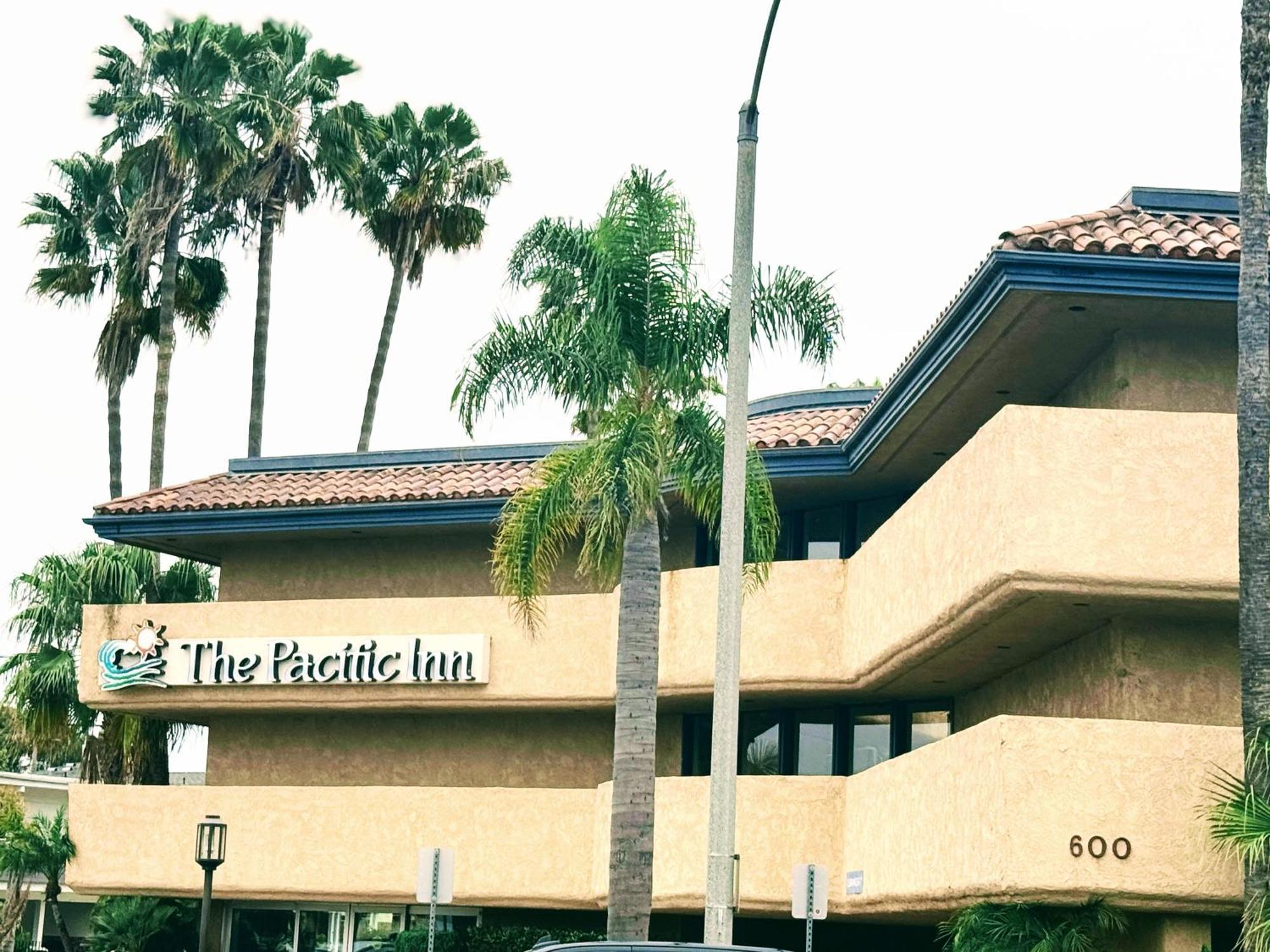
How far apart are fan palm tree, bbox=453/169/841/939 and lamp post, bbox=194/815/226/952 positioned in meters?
9.20

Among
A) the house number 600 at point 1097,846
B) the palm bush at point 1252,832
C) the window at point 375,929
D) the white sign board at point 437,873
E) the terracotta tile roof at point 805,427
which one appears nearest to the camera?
the palm bush at point 1252,832

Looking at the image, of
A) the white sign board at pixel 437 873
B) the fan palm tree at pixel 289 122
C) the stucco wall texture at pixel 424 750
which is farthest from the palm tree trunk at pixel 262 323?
the white sign board at pixel 437 873

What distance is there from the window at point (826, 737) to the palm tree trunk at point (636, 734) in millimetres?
4021

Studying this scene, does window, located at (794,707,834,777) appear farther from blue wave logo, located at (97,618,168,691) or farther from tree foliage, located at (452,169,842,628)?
blue wave logo, located at (97,618,168,691)

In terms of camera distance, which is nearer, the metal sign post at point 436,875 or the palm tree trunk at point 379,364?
the metal sign post at point 436,875

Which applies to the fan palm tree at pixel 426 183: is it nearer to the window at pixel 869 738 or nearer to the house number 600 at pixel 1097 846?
the window at pixel 869 738

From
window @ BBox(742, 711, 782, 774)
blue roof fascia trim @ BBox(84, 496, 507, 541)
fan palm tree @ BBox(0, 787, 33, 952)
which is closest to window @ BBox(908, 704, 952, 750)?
window @ BBox(742, 711, 782, 774)

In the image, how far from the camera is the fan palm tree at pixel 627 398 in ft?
80.5

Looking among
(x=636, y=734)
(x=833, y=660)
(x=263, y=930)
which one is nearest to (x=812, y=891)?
(x=636, y=734)

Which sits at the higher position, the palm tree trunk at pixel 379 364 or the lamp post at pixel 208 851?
the palm tree trunk at pixel 379 364

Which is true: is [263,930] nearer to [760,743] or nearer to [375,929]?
[375,929]

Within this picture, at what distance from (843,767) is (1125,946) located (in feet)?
31.7

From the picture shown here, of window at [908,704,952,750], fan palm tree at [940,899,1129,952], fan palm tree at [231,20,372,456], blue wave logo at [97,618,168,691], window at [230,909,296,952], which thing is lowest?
window at [230,909,296,952]

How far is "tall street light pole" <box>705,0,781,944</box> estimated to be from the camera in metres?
16.8
